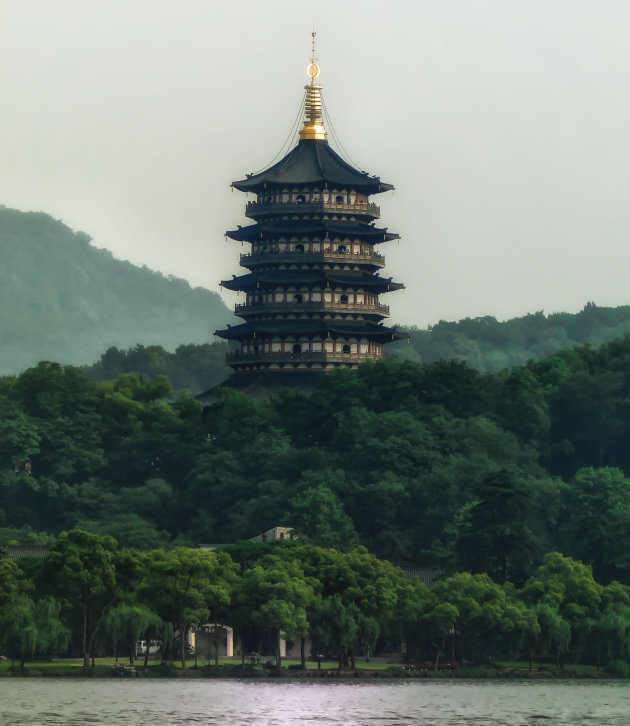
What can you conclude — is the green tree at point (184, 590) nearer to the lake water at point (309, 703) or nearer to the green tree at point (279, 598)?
the green tree at point (279, 598)

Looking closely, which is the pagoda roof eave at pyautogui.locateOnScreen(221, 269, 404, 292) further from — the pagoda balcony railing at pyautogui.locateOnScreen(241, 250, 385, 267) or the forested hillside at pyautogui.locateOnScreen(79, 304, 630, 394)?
the forested hillside at pyautogui.locateOnScreen(79, 304, 630, 394)

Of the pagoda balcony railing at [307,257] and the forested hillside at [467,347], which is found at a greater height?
the forested hillside at [467,347]

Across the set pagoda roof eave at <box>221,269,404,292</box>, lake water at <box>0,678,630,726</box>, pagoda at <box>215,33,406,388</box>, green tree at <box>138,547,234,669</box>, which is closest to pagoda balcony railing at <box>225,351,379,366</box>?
pagoda at <box>215,33,406,388</box>

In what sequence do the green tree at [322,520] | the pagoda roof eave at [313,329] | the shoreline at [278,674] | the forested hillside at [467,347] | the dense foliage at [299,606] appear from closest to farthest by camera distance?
1. the shoreline at [278,674]
2. the dense foliage at [299,606]
3. the green tree at [322,520]
4. the pagoda roof eave at [313,329]
5. the forested hillside at [467,347]

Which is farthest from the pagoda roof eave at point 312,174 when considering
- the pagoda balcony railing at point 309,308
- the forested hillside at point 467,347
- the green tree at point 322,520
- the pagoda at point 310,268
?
the forested hillside at point 467,347

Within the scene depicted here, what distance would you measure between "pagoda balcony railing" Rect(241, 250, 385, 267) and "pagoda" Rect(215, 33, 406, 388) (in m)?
0.05

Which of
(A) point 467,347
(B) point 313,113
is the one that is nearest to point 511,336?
(A) point 467,347

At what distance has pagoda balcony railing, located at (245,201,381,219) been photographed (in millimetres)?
114312

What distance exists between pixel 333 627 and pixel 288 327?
3197 centimetres

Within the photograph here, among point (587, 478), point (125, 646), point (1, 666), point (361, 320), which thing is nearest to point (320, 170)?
point (361, 320)

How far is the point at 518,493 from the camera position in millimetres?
92875

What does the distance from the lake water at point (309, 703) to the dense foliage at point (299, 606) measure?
8.31ft

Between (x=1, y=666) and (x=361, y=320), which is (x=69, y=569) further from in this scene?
(x=361, y=320)

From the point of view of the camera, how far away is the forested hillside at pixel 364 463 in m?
95.5
